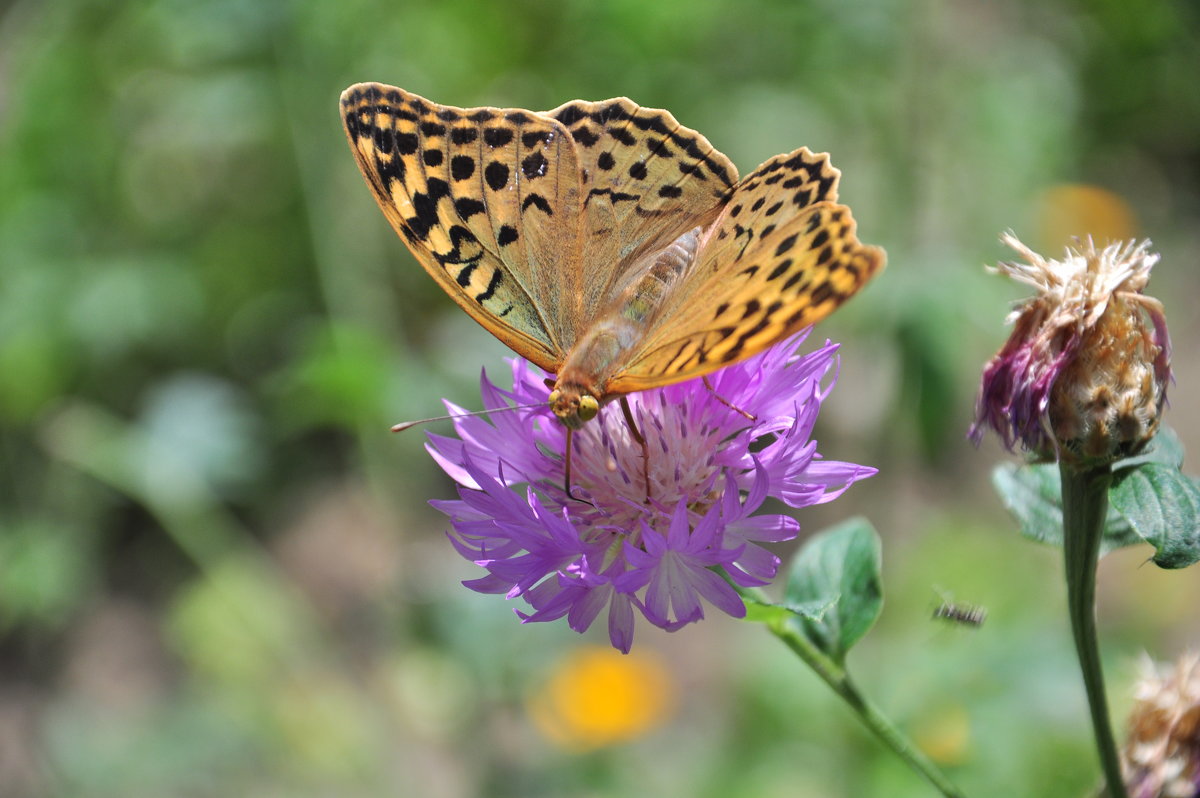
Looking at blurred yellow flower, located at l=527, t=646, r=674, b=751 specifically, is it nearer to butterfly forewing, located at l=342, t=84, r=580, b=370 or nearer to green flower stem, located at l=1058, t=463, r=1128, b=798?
butterfly forewing, located at l=342, t=84, r=580, b=370

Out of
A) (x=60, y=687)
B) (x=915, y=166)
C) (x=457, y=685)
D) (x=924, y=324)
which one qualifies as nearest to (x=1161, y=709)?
(x=924, y=324)

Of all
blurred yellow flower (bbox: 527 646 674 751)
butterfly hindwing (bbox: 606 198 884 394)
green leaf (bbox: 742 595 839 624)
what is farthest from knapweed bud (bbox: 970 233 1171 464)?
blurred yellow flower (bbox: 527 646 674 751)

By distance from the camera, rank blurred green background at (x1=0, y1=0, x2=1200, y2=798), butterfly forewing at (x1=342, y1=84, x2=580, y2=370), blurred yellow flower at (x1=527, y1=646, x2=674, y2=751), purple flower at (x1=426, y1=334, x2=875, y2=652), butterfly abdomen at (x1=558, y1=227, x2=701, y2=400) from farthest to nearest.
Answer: blurred yellow flower at (x1=527, y1=646, x2=674, y2=751) < blurred green background at (x1=0, y1=0, x2=1200, y2=798) < butterfly forewing at (x1=342, y1=84, x2=580, y2=370) < butterfly abdomen at (x1=558, y1=227, x2=701, y2=400) < purple flower at (x1=426, y1=334, x2=875, y2=652)

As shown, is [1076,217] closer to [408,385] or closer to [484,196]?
[408,385]

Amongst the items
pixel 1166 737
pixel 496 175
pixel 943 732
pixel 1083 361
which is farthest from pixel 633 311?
pixel 943 732

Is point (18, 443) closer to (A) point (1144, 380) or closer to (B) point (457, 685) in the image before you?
(B) point (457, 685)

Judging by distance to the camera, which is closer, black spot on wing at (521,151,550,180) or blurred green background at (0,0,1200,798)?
black spot on wing at (521,151,550,180)
